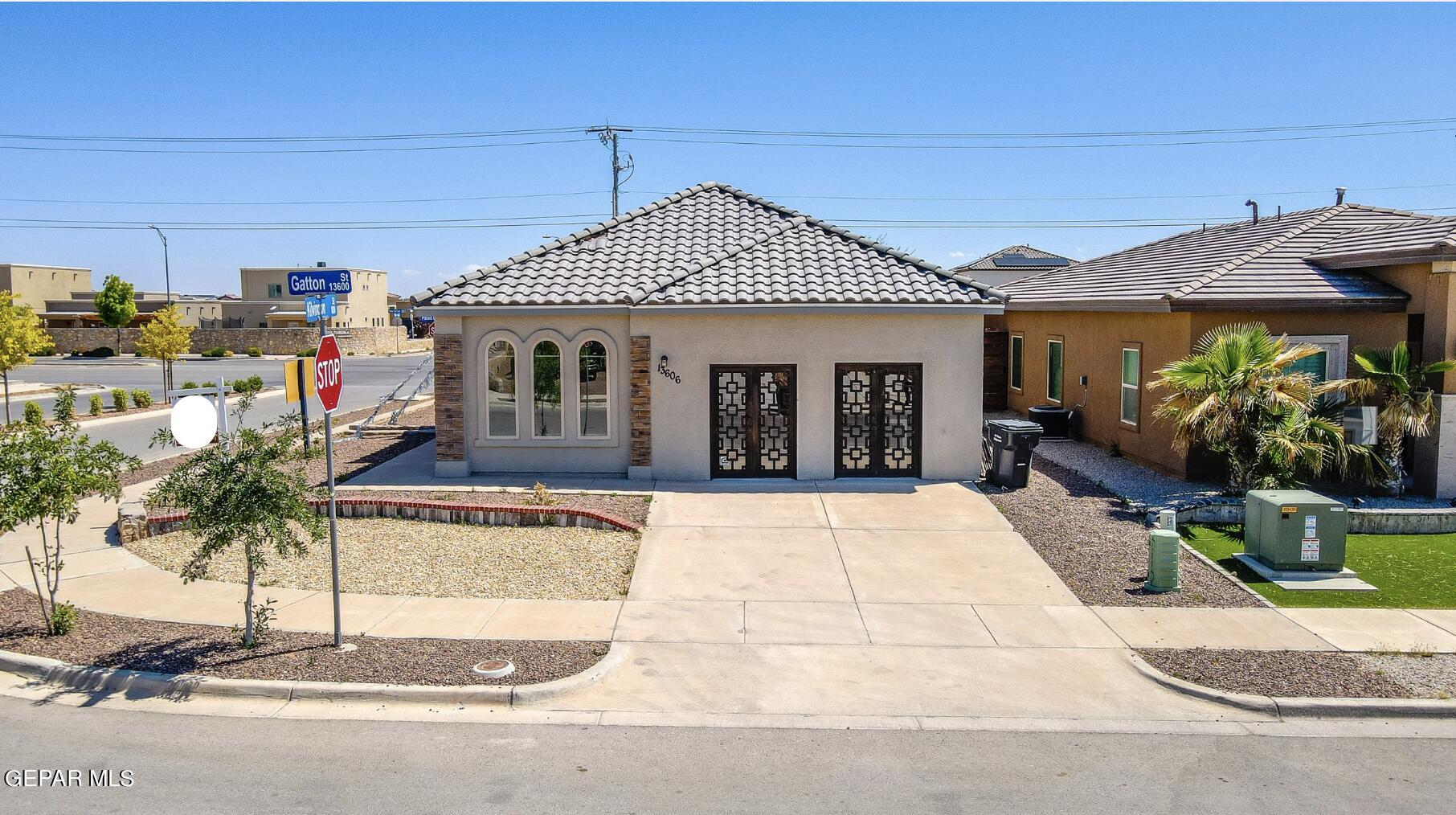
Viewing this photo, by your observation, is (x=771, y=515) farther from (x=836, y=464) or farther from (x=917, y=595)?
(x=917, y=595)

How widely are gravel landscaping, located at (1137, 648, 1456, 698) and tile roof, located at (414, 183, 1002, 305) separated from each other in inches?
304

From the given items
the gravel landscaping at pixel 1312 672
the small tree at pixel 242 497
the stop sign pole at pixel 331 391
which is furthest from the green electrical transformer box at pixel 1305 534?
the small tree at pixel 242 497

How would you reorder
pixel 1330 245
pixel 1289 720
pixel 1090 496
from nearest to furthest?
1. pixel 1289 720
2. pixel 1090 496
3. pixel 1330 245

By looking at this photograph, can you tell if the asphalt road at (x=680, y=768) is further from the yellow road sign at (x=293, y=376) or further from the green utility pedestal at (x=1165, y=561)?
the yellow road sign at (x=293, y=376)

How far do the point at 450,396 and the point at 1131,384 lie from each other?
11.8 metres

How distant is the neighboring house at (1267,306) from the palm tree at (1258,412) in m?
1.14

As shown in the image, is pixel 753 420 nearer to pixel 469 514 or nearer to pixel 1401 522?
pixel 469 514

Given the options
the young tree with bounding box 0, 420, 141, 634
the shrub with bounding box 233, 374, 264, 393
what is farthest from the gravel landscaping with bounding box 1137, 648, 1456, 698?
the shrub with bounding box 233, 374, 264, 393

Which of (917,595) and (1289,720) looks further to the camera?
(917,595)

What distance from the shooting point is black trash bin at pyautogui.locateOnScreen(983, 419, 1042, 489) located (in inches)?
600

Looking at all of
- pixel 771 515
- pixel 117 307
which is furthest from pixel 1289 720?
pixel 117 307

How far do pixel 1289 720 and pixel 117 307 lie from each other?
70.1m

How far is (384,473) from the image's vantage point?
16.8 meters

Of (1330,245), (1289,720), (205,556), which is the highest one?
(1330,245)
